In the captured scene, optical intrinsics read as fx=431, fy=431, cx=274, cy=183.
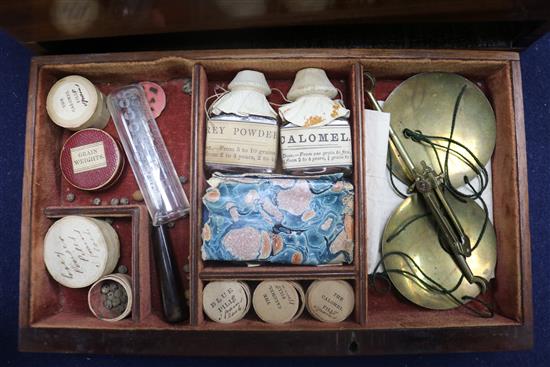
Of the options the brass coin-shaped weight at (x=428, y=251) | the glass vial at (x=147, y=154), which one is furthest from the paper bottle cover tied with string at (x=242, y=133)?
the brass coin-shaped weight at (x=428, y=251)

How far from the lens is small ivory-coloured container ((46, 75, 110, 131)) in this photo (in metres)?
1.09

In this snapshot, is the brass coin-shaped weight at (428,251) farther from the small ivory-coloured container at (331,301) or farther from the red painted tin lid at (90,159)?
the red painted tin lid at (90,159)

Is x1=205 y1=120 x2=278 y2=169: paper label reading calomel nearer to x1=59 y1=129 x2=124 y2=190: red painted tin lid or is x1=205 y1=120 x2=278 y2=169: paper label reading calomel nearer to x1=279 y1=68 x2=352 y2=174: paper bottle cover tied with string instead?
x1=279 y1=68 x2=352 y2=174: paper bottle cover tied with string

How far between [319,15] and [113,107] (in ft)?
1.94

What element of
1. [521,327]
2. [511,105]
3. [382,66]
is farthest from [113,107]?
[521,327]

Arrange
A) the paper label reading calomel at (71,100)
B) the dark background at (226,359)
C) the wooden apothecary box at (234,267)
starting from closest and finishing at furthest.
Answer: the wooden apothecary box at (234,267), the paper label reading calomel at (71,100), the dark background at (226,359)

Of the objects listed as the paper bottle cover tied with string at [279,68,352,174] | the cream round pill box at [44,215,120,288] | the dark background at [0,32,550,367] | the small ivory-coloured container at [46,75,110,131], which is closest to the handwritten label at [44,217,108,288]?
the cream round pill box at [44,215,120,288]

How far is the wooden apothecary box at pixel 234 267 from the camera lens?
991 millimetres

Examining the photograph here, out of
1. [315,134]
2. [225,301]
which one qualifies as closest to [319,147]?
[315,134]

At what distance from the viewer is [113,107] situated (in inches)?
45.8

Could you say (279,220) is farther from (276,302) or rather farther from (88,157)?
(88,157)

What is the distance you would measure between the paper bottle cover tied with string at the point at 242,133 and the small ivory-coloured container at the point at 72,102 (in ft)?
1.03

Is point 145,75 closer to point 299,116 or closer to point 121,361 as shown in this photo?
point 299,116

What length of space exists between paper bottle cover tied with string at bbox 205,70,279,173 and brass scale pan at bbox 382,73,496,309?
34 cm
